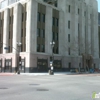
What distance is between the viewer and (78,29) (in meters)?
63.8

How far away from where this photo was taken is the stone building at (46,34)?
51.0 metres

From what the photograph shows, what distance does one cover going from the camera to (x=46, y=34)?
54.5 meters

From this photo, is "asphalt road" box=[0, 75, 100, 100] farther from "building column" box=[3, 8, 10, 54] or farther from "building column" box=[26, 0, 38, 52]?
"building column" box=[3, 8, 10, 54]

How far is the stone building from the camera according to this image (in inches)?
2008

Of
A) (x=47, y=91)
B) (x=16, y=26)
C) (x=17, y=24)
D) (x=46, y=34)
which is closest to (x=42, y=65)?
(x=46, y=34)

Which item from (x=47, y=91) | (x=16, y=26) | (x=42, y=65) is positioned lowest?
(x=47, y=91)

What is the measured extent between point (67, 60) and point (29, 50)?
14.8 m

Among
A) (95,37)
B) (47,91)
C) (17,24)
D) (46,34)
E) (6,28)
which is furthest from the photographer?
(95,37)

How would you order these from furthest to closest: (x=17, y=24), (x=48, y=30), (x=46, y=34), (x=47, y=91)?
(x=48, y=30)
(x=46, y=34)
(x=17, y=24)
(x=47, y=91)

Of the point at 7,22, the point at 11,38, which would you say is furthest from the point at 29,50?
the point at 7,22

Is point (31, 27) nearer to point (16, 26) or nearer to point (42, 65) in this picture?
point (16, 26)

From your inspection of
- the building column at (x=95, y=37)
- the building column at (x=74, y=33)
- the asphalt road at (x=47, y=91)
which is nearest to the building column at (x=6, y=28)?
the building column at (x=74, y=33)

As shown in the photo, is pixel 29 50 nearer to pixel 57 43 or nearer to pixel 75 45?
pixel 57 43

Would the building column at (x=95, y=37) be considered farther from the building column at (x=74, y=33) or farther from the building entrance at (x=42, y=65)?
the building entrance at (x=42, y=65)
